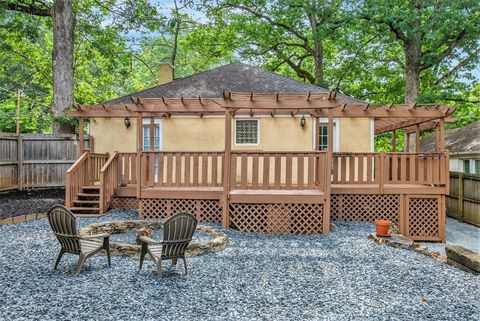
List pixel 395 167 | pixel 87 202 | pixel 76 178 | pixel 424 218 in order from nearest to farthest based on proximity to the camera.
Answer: pixel 87 202
pixel 76 178
pixel 395 167
pixel 424 218

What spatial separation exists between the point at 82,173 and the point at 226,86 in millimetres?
5904

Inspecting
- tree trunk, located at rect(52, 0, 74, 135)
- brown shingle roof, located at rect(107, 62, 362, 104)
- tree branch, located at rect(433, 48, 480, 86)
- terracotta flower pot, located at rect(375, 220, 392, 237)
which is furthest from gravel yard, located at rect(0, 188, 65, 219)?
tree branch, located at rect(433, 48, 480, 86)

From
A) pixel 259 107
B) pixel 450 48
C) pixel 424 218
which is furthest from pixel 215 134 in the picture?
pixel 450 48

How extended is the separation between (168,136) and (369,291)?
28.0 feet

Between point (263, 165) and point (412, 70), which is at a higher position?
point (412, 70)

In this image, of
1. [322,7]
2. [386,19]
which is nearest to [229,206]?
[386,19]

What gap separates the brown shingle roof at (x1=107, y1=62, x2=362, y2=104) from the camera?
40.0 feet

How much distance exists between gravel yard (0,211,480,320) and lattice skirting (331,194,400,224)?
267 centimetres

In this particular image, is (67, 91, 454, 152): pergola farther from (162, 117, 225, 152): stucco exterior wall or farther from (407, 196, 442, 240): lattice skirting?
(162, 117, 225, 152): stucco exterior wall

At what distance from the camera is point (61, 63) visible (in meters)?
12.9

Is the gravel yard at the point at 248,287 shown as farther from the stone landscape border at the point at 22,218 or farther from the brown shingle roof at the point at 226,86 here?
the brown shingle roof at the point at 226,86

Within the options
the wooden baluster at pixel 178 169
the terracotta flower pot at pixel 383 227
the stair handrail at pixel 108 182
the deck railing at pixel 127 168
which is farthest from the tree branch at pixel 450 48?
the stair handrail at pixel 108 182

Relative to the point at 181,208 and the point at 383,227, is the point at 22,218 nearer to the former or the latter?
the point at 181,208

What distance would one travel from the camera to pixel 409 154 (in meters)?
9.02
